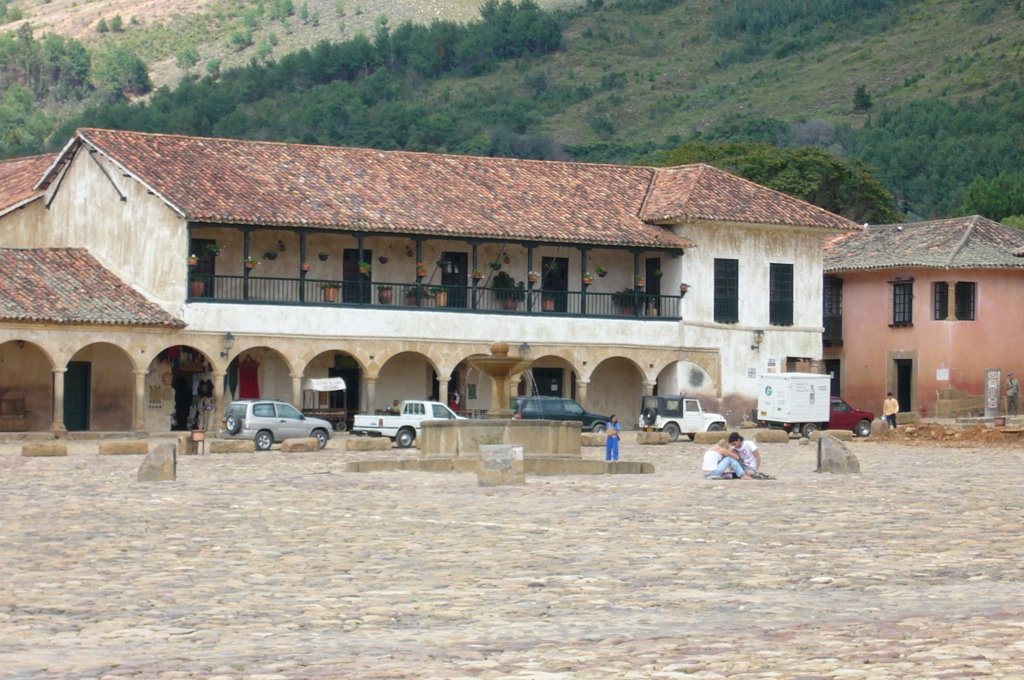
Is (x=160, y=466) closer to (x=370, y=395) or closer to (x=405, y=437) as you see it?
(x=405, y=437)

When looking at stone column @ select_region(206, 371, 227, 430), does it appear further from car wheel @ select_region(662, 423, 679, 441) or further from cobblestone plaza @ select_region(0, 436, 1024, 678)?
cobblestone plaza @ select_region(0, 436, 1024, 678)

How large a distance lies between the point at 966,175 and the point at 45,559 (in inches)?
3309

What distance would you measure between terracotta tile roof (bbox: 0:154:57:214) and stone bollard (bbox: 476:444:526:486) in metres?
24.9

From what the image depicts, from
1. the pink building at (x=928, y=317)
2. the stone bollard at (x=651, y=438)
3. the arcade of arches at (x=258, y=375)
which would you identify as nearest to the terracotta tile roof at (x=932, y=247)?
the pink building at (x=928, y=317)

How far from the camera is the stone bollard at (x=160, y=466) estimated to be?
1139 inches

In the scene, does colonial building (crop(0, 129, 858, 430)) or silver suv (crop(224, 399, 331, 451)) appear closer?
silver suv (crop(224, 399, 331, 451))

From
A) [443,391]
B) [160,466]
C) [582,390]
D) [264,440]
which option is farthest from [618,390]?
[160,466]

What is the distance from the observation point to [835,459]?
31031mm

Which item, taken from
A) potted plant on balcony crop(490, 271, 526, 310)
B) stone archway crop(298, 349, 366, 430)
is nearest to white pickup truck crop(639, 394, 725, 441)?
potted plant on balcony crop(490, 271, 526, 310)

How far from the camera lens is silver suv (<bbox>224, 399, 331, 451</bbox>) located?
4150cm

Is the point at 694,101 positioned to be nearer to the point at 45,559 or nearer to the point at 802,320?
the point at 802,320

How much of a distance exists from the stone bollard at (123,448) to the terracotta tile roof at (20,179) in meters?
12.4

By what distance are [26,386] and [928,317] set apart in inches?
966

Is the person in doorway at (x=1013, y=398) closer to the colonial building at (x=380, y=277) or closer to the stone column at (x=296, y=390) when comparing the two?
the colonial building at (x=380, y=277)
